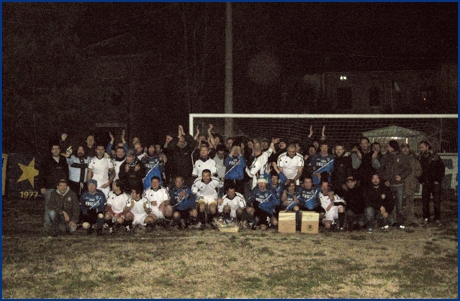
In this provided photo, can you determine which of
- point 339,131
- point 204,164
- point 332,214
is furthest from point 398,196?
point 339,131

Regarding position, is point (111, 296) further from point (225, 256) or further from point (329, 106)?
point (329, 106)

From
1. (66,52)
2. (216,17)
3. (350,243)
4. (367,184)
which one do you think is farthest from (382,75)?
(350,243)

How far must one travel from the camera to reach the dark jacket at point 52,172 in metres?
11.5

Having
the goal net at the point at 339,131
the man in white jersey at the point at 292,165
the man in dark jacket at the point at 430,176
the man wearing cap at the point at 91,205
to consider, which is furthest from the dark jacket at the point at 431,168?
the man wearing cap at the point at 91,205

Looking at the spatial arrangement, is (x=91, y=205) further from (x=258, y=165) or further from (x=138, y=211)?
(x=258, y=165)

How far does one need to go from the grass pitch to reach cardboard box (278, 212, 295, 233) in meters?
0.27

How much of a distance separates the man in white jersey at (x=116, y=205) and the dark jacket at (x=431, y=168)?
22.0ft

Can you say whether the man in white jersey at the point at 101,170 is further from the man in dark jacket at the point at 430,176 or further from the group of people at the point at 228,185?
the man in dark jacket at the point at 430,176

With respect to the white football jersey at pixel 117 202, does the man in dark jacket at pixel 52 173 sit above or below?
above

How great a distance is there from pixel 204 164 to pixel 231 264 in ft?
13.6

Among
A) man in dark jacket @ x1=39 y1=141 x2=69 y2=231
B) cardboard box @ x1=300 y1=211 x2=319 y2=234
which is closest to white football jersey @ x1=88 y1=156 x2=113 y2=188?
man in dark jacket @ x1=39 y1=141 x2=69 y2=231

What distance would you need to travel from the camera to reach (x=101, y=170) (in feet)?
38.9

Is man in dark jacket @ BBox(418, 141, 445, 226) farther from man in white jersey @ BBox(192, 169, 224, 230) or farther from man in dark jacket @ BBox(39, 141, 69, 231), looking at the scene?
man in dark jacket @ BBox(39, 141, 69, 231)

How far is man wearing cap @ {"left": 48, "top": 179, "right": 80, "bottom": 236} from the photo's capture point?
10984 mm
